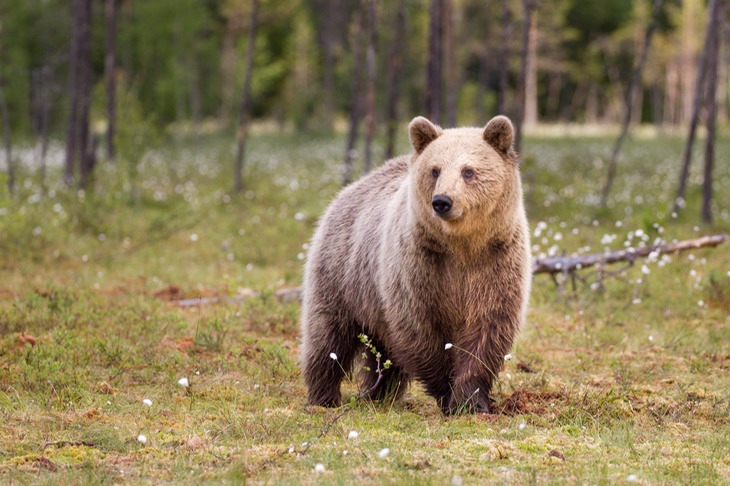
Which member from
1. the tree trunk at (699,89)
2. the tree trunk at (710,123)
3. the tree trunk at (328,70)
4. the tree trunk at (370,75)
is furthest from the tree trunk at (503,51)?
the tree trunk at (328,70)

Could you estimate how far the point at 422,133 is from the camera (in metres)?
6.44

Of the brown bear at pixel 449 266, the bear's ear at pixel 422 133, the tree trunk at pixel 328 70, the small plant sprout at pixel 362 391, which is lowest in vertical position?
the tree trunk at pixel 328 70

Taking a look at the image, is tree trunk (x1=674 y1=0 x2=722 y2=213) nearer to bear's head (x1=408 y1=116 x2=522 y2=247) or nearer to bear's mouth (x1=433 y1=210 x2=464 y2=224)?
bear's head (x1=408 y1=116 x2=522 y2=247)

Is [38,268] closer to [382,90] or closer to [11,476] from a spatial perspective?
[11,476]

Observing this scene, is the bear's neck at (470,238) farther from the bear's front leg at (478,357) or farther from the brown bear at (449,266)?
the bear's front leg at (478,357)

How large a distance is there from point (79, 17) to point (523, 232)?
16267 mm

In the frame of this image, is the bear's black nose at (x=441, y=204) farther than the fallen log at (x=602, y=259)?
No

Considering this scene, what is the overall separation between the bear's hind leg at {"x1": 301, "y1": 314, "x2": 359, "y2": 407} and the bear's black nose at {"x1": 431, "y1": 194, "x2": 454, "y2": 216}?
1.83m

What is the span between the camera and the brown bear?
610 centimetres

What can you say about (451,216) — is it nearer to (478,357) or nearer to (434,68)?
(478,357)

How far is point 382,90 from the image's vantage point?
4488cm

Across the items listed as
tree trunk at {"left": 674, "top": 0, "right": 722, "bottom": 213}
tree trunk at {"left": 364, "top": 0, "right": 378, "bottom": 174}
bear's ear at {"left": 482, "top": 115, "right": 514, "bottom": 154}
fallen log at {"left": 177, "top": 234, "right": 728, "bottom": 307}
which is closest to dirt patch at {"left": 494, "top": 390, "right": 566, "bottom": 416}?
bear's ear at {"left": 482, "top": 115, "right": 514, "bottom": 154}

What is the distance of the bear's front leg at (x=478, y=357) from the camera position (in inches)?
254

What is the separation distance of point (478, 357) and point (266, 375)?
7.66 feet
